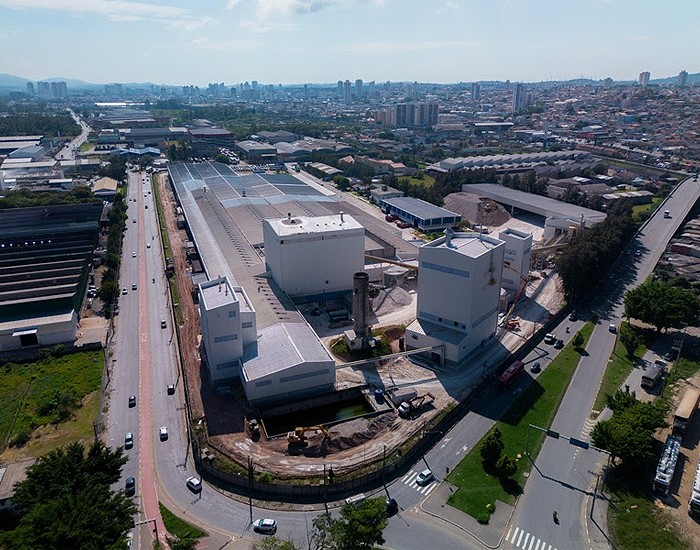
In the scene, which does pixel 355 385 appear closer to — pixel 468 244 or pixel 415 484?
pixel 415 484

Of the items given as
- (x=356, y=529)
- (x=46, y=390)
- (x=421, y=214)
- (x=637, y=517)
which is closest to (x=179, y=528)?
(x=356, y=529)

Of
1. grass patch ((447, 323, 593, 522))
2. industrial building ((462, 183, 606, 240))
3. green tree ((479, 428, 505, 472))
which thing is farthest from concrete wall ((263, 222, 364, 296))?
industrial building ((462, 183, 606, 240))

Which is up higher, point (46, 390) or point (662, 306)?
point (662, 306)

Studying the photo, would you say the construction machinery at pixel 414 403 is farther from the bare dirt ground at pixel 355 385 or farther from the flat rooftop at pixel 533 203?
the flat rooftop at pixel 533 203

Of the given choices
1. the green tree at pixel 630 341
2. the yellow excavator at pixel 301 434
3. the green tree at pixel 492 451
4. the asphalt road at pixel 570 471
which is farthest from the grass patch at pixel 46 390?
the green tree at pixel 630 341

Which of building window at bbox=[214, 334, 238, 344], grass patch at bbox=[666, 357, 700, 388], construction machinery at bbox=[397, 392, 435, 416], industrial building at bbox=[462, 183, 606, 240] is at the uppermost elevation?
→ building window at bbox=[214, 334, 238, 344]

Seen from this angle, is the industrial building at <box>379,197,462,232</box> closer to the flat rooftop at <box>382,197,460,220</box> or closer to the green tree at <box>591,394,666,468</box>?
the flat rooftop at <box>382,197,460,220</box>
